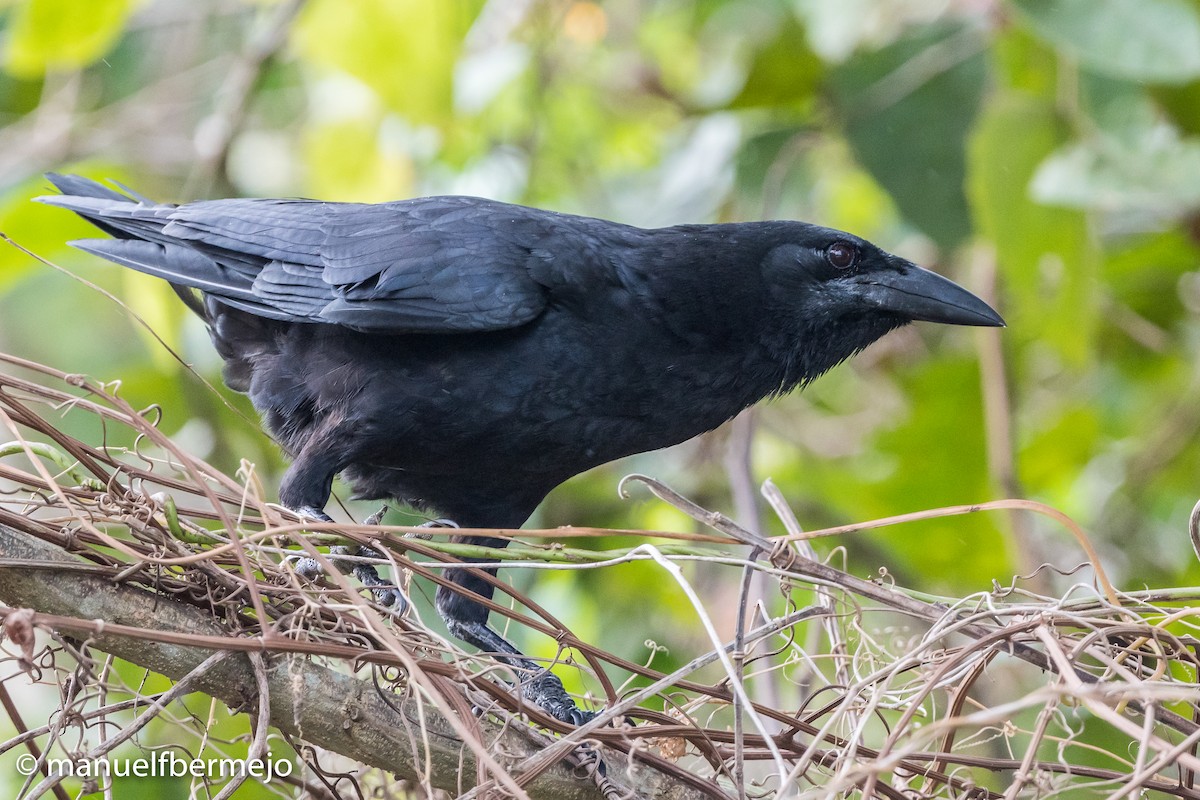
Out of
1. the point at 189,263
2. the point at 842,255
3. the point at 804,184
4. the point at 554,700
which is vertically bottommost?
the point at 554,700

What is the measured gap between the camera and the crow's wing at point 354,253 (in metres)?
3.22

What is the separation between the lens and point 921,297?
10.9 ft

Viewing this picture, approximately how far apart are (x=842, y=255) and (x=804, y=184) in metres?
2.42

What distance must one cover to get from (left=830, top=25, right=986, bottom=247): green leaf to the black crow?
1.44 meters

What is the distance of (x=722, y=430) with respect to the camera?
5500 millimetres

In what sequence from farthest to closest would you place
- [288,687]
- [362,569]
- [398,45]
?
1. [398,45]
2. [362,569]
3. [288,687]

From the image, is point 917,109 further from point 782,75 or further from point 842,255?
point 842,255

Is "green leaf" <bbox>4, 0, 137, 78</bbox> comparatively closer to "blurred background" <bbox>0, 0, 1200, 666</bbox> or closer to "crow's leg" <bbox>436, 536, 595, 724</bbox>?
"blurred background" <bbox>0, 0, 1200, 666</bbox>

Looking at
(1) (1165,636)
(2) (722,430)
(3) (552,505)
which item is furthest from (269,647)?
(2) (722,430)

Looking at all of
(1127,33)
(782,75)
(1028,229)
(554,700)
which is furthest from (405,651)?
(782,75)

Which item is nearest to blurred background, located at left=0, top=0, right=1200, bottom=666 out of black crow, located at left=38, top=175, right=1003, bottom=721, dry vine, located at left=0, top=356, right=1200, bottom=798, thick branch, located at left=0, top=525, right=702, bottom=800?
black crow, located at left=38, top=175, right=1003, bottom=721

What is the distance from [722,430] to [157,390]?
244 cm

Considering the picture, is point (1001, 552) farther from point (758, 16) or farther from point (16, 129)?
point (16, 129)

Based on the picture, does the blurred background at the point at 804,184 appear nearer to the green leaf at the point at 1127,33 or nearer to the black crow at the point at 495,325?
the green leaf at the point at 1127,33
